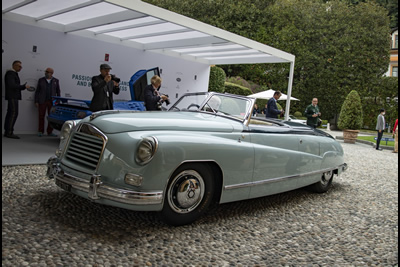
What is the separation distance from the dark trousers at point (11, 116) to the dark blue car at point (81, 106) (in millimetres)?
838

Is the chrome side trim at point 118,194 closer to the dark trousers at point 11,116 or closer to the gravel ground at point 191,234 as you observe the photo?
the gravel ground at point 191,234

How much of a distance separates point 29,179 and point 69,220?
182 centimetres

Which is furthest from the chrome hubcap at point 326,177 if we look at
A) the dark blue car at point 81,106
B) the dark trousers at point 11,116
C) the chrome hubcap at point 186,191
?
the dark trousers at point 11,116

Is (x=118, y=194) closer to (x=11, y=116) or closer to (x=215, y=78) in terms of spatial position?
(x=11, y=116)

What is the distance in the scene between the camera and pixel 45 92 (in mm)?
8680

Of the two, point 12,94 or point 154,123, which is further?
point 12,94

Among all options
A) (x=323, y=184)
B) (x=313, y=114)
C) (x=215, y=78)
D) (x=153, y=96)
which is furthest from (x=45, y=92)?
(x=215, y=78)

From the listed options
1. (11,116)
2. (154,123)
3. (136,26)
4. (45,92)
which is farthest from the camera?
(45,92)

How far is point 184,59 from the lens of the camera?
12398mm

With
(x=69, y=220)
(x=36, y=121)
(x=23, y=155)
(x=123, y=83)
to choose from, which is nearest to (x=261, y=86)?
(x=123, y=83)

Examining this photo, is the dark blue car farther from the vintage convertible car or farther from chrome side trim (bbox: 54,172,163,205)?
chrome side trim (bbox: 54,172,163,205)

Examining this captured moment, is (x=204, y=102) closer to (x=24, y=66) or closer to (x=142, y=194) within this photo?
(x=142, y=194)

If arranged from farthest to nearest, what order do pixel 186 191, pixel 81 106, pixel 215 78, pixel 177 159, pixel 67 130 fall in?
pixel 215 78 → pixel 81 106 → pixel 67 130 → pixel 186 191 → pixel 177 159

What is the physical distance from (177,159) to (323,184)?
11.7 ft
